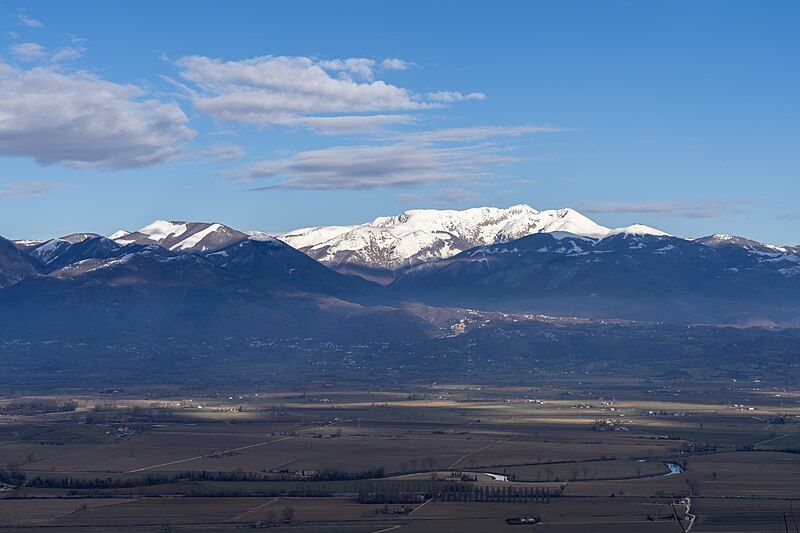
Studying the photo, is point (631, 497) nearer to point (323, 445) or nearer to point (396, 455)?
point (396, 455)

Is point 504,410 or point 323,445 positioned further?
Answer: point 504,410

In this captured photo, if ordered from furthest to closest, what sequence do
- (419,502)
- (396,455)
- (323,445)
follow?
(323,445) < (396,455) < (419,502)

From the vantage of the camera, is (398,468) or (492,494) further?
(398,468)

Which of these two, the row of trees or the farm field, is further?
the row of trees

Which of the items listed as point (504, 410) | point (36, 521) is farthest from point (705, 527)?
point (504, 410)

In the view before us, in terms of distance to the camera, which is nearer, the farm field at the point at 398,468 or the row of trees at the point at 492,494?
the farm field at the point at 398,468

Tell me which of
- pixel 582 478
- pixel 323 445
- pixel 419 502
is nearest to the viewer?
pixel 419 502

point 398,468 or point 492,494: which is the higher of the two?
point 398,468
